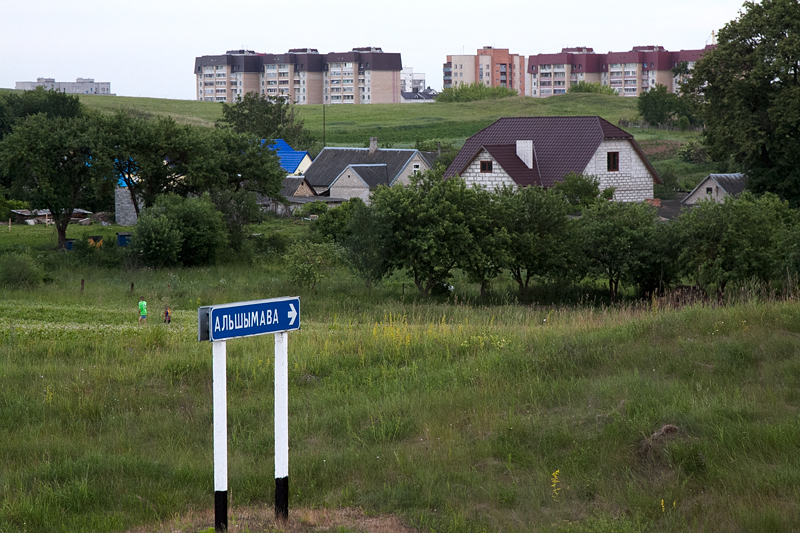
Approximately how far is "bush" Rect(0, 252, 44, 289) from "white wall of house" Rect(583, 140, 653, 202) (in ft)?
98.1

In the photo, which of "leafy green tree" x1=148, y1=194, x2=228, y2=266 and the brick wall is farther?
the brick wall

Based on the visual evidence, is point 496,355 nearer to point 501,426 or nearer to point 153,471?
point 501,426

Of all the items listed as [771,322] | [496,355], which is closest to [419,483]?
[496,355]

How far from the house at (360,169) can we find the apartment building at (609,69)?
109 metres

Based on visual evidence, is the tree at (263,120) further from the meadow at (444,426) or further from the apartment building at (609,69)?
the apartment building at (609,69)

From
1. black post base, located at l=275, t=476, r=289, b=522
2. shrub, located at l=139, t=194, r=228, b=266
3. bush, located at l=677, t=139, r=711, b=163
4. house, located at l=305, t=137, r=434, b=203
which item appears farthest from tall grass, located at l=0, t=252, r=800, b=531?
bush, located at l=677, t=139, r=711, b=163

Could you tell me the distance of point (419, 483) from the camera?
23.4ft

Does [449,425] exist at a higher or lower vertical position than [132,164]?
lower

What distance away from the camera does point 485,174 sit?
155 ft

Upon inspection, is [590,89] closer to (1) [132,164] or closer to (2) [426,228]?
(1) [132,164]

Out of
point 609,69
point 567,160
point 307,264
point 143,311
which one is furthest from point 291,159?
point 609,69

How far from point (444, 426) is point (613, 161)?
41601 mm

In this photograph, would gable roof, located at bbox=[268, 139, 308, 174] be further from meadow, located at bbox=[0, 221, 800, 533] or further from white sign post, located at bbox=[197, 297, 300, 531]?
white sign post, located at bbox=[197, 297, 300, 531]

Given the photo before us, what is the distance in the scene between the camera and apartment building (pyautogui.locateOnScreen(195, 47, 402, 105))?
618 feet
